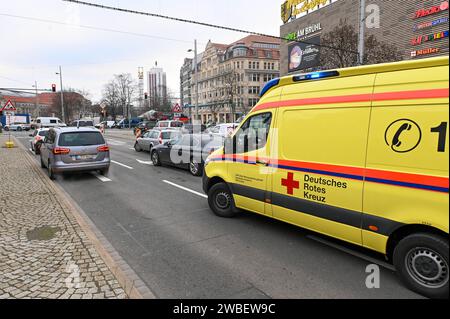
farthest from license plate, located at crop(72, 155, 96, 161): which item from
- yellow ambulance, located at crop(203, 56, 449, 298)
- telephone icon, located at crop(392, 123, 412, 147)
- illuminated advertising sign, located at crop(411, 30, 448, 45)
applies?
illuminated advertising sign, located at crop(411, 30, 448, 45)

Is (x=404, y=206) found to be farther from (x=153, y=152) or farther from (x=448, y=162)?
(x=153, y=152)

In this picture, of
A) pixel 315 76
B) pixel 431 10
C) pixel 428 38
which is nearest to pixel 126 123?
pixel 428 38

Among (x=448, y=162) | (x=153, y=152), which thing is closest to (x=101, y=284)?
(x=448, y=162)

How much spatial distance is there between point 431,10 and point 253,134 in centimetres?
2310

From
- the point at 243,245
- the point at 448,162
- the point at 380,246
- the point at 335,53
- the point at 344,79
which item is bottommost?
the point at 243,245

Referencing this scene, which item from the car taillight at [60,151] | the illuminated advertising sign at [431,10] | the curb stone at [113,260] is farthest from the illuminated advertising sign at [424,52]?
the curb stone at [113,260]

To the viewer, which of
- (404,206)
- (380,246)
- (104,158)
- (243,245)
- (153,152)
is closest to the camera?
(404,206)

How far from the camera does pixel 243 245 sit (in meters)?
4.73

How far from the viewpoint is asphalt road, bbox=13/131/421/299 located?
3.49 m

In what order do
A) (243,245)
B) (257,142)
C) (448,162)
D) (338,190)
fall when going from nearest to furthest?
1. (448,162)
2. (338,190)
3. (243,245)
4. (257,142)

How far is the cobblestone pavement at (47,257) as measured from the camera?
3.41 metres

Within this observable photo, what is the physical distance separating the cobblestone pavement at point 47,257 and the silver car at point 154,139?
28.9 feet

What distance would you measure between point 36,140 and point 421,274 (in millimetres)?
20403

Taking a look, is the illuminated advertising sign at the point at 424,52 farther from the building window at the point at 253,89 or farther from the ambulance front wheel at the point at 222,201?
the building window at the point at 253,89
